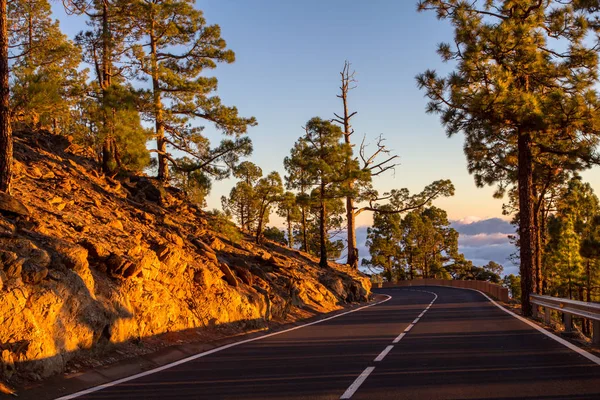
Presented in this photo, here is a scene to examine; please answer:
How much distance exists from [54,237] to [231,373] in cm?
523

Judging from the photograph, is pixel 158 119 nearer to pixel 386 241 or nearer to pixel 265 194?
pixel 265 194

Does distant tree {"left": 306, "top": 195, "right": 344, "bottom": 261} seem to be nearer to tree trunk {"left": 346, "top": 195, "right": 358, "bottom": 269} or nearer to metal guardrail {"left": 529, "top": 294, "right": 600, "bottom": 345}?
tree trunk {"left": 346, "top": 195, "right": 358, "bottom": 269}

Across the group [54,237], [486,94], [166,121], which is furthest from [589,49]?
[54,237]

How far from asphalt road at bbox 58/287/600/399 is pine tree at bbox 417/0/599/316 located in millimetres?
8519

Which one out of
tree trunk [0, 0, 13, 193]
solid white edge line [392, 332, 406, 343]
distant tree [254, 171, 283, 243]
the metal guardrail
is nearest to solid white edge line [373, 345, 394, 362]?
solid white edge line [392, 332, 406, 343]

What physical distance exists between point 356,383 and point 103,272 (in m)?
6.49

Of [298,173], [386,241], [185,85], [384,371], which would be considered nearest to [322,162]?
[298,173]

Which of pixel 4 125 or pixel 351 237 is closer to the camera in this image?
pixel 4 125

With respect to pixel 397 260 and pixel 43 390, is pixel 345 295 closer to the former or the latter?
pixel 43 390

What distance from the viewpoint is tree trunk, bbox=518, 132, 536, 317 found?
19.5 m

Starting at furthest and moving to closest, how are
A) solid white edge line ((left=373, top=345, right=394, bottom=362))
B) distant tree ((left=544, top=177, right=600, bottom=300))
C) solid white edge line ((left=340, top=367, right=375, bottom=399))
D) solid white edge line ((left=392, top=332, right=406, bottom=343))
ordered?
distant tree ((left=544, top=177, right=600, bottom=300)), solid white edge line ((left=392, top=332, right=406, bottom=343)), solid white edge line ((left=373, top=345, right=394, bottom=362)), solid white edge line ((left=340, top=367, right=375, bottom=399))

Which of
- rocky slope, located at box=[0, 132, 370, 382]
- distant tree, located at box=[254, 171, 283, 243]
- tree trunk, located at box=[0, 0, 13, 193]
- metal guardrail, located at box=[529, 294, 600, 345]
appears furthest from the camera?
distant tree, located at box=[254, 171, 283, 243]

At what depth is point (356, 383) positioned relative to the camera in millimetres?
7367

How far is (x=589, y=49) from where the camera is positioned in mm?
19031
